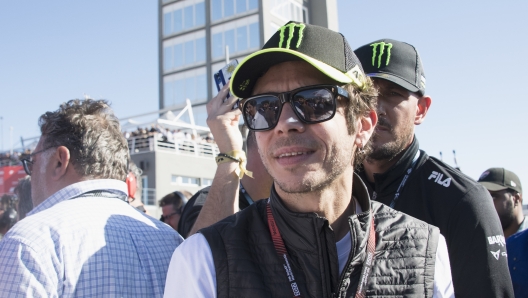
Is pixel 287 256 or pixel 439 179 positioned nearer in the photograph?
pixel 287 256

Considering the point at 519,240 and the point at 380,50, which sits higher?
the point at 380,50

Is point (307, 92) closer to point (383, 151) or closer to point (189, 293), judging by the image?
point (189, 293)

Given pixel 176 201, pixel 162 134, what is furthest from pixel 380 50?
pixel 162 134

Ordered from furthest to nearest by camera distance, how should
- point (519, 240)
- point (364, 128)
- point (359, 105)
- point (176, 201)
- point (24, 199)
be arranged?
point (176, 201)
point (24, 199)
point (519, 240)
point (364, 128)
point (359, 105)

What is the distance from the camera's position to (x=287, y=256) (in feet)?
5.79

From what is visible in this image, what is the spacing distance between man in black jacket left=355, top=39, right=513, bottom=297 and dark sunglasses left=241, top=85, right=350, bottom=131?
86cm

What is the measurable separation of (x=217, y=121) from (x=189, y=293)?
1.56 m

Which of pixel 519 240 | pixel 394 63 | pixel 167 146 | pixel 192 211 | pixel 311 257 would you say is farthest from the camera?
pixel 167 146

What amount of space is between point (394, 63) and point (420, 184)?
0.66 m

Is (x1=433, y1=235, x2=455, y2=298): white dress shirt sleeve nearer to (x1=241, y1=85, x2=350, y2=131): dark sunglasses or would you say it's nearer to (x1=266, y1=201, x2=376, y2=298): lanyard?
(x1=266, y1=201, x2=376, y2=298): lanyard

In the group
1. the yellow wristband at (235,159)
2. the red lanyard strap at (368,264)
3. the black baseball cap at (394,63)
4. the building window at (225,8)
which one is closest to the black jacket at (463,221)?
the black baseball cap at (394,63)

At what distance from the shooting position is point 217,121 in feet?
9.87

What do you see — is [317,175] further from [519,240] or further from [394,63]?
[519,240]

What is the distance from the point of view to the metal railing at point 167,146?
29.4 m
